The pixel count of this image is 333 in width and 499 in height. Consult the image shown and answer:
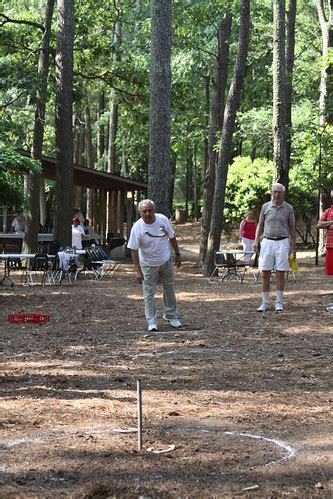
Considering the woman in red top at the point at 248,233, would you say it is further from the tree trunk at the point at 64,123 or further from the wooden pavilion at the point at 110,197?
the wooden pavilion at the point at 110,197

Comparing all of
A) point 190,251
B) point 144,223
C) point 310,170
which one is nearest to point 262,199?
point 310,170

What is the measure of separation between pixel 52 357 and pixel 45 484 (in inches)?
190

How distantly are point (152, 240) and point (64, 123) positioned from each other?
42.4 feet

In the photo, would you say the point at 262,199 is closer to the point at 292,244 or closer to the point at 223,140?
the point at 223,140

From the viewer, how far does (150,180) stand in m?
19.3

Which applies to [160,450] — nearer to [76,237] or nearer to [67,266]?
[67,266]

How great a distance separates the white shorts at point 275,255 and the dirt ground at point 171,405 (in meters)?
0.69

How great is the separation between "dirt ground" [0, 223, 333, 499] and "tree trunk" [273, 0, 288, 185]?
9.46 m

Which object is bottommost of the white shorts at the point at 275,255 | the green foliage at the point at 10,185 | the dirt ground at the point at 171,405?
the dirt ground at the point at 171,405

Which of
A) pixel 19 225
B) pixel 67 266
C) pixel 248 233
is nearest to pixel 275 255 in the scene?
pixel 67 266

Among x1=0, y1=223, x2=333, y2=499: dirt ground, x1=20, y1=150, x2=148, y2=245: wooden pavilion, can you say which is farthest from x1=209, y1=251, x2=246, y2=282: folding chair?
x1=20, y1=150, x2=148, y2=245: wooden pavilion

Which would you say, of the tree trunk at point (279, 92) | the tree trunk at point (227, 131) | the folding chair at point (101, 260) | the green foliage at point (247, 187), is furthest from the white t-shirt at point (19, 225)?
the tree trunk at point (279, 92)

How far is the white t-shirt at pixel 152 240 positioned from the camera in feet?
37.1

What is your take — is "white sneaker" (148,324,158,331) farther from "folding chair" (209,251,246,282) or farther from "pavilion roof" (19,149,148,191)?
"pavilion roof" (19,149,148,191)
